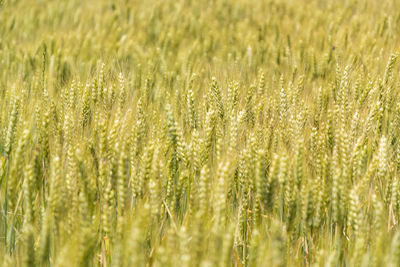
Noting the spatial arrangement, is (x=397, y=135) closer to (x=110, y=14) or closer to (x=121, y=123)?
(x=121, y=123)

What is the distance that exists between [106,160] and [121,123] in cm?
20

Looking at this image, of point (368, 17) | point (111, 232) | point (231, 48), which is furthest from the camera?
point (368, 17)

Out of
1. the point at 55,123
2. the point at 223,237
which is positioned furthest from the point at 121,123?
the point at 223,237

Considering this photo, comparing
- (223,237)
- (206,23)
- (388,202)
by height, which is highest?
(206,23)

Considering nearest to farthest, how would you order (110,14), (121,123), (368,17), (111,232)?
(111,232), (121,123), (368,17), (110,14)

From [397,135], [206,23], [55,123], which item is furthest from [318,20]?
[55,123]

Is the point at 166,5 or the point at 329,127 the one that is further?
the point at 166,5

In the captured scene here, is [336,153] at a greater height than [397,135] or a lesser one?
lesser

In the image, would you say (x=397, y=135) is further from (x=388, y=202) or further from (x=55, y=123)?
(x=55, y=123)

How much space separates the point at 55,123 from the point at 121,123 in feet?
1.17

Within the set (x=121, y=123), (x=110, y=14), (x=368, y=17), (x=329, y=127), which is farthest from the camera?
(x=110, y=14)

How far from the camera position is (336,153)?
157 cm

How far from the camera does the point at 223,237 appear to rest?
3.64 ft

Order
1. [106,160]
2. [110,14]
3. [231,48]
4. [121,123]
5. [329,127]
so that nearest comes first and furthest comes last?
[106,160] → [121,123] → [329,127] → [231,48] → [110,14]
